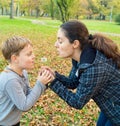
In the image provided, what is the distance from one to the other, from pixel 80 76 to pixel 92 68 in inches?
8.2

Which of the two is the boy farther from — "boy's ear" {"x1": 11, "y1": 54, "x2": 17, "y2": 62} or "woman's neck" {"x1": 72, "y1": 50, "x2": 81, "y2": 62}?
"woman's neck" {"x1": 72, "y1": 50, "x2": 81, "y2": 62}

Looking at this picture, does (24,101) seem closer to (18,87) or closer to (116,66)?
(18,87)

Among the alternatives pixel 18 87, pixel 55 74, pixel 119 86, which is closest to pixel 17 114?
pixel 18 87

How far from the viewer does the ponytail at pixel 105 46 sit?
2.60m

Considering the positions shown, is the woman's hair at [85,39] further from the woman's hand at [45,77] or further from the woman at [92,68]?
the woman's hand at [45,77]

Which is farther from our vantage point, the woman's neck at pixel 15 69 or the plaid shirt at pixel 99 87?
the woman's neck at pixel 15 69

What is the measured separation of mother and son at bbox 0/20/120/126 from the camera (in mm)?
2543

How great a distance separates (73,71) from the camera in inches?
120

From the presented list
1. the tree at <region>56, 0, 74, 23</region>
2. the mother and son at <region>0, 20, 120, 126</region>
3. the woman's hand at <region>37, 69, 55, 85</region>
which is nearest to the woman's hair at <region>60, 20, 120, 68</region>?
the mother and son at <region>0, 20, 120, 126</region>

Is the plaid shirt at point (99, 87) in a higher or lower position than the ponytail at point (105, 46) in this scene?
lower

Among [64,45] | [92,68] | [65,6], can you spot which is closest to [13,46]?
[64,45]

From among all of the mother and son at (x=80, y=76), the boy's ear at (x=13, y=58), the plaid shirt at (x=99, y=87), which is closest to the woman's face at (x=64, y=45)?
the mother and son at (x=80, y=76)

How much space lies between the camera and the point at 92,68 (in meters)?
2.52

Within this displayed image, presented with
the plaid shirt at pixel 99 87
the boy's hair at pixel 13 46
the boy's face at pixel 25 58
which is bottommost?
the plaid shirt at pixel 99 87
